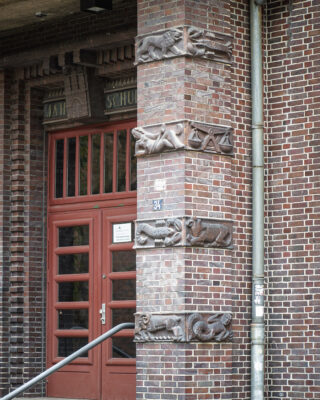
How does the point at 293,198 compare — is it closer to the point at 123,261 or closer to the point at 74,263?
the point at 123,261

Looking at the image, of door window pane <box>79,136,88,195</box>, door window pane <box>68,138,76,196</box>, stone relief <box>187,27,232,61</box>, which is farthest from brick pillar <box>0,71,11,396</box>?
stone relief <box>187,27,232,61</box>

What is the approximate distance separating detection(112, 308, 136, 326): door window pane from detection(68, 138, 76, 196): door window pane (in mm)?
1796

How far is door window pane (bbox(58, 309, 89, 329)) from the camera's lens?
520 inches

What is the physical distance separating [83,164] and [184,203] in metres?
3.61

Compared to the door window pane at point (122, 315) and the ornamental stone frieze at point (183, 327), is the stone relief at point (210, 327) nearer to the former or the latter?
the ornamental stone frieze at point (183, 327)

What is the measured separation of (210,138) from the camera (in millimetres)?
10391

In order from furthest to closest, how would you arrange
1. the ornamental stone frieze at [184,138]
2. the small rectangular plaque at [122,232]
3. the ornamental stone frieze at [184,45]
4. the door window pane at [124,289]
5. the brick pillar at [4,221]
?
the brick pillar at [4,221] < the small rectangular plaque at [122,232] < the door window pane at [124,289] < the ornamental stone frieze at [184,45] < the ornamental stone frieze at [184,138]

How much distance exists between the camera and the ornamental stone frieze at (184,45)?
10.3 metres

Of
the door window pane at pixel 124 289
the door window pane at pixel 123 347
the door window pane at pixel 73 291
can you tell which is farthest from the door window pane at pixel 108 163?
the door window pane at pixel 123 347

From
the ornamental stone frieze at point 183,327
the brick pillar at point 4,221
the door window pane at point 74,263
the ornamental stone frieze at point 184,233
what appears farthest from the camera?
the brick pillar at point 4,221

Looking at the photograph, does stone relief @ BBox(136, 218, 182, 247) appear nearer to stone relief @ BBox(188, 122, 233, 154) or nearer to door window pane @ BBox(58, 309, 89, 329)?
stone relief @ BBox(188, 122, 233, 154)

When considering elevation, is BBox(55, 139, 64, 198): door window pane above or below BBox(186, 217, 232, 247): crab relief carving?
above

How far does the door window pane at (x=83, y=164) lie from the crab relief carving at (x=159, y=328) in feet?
11.2

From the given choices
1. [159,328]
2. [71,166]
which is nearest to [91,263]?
[71,166]
